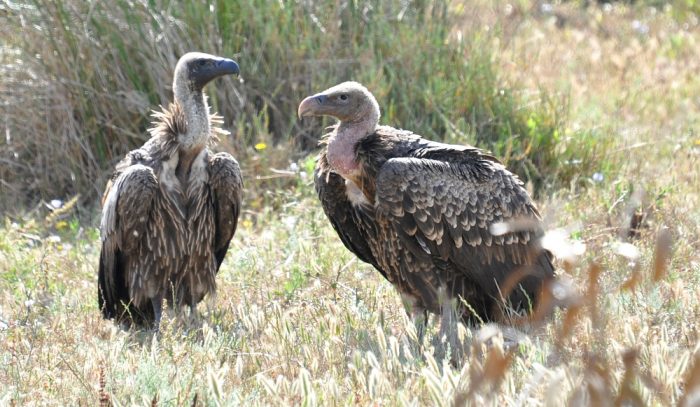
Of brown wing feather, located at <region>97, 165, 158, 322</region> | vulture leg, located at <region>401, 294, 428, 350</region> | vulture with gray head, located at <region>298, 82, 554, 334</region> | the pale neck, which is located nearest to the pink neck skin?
vulture with gray head, located at <region>298, 82, 554, 334</region>

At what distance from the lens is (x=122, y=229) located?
5.67 m

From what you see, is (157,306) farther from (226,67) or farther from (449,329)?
(449,329)

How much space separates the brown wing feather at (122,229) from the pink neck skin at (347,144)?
97 cm

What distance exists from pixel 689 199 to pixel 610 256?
4.01 ft

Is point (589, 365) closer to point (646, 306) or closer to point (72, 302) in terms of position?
point (646, 306)

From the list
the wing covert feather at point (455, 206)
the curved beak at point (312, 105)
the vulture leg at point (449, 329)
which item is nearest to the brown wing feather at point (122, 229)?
the curved beak at point (312, 105)

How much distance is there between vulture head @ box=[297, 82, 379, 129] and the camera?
5.41m

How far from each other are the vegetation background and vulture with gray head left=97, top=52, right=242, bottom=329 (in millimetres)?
205

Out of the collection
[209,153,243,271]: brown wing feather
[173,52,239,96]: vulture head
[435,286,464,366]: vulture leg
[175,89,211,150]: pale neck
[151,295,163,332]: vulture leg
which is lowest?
[151,295,163,332]: vulture leg

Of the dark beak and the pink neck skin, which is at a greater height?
the dark beak

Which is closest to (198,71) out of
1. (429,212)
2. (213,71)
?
(213,71)

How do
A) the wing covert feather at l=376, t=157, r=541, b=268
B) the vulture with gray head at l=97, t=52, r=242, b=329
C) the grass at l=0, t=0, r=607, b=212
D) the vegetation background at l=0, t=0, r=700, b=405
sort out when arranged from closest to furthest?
the vegetation background at l=0, t=0, r=700, b=405 → the wing covert feather at l=376, t=157, r=541, b=268 → the vulture with gray head at l=97, t=52, r=242, b=329 → the grass at l=0, t=0, r=607, b=212

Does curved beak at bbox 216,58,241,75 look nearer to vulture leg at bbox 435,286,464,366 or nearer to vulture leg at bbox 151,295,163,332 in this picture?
vulture leg at bbox 151,295,163,332

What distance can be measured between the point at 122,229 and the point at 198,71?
3.23 ft
